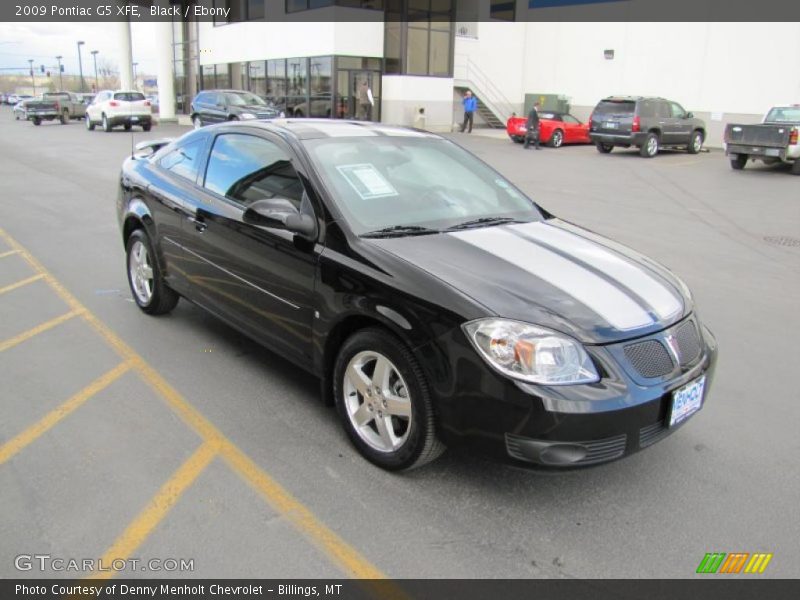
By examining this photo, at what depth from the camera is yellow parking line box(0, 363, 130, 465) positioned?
3.54 meters

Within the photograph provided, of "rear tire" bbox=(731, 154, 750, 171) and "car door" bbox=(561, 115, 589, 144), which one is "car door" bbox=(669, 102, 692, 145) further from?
"car door" bbox=(561, 115, 589, 144)

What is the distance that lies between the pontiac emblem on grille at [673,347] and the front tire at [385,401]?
3.75 ft

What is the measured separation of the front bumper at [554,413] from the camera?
2.75 m

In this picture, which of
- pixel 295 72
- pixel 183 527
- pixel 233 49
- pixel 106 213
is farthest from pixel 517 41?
pixel 183 527

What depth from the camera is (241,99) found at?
86.4ft

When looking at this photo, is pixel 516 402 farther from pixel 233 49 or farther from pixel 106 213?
pixel 233 49

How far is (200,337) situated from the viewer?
5207 millimetres

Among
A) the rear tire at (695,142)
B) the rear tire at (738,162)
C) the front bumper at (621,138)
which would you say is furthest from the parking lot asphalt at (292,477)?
the rear tire at (695,142)

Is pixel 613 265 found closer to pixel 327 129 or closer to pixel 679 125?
pixel 327 129

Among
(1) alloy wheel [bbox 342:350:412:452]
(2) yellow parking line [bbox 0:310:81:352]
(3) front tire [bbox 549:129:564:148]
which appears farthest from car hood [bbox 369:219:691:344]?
(3) front tire [bbox 549:129:564:148]

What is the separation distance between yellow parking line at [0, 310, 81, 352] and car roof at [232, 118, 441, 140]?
2.34 meters
